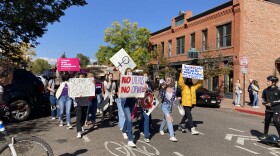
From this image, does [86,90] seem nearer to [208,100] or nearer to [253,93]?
[208,100]

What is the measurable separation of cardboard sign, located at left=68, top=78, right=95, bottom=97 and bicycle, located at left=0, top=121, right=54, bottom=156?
3737 millimetres

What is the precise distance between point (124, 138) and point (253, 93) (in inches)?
526

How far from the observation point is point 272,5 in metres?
27.8

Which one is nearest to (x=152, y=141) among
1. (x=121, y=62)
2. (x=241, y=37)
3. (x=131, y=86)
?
(x=131, y=86)

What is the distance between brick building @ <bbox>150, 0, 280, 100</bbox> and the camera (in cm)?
2562

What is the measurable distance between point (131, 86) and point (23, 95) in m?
5.51

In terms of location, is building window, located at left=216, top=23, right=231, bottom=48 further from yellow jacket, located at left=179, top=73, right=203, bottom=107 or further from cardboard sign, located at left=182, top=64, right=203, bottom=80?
yellow jacket, located at left=179, top=73, right=203, bottom=107

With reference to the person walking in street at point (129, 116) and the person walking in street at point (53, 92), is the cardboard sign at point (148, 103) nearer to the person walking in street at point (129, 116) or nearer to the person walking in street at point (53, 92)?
the person walking in street at point (129, 116)

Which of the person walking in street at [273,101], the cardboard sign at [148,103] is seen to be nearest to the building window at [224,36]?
the person walking in street at [273,101]

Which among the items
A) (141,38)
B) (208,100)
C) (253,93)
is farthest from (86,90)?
(141,38)

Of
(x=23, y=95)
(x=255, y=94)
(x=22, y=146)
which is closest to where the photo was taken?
(x=22, y=146)

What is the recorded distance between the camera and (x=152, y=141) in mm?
8133

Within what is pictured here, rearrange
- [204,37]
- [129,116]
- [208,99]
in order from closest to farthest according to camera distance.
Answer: [129,116], [208,99], [204,37]

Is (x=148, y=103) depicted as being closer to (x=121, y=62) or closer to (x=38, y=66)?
(x=121, y=62)
